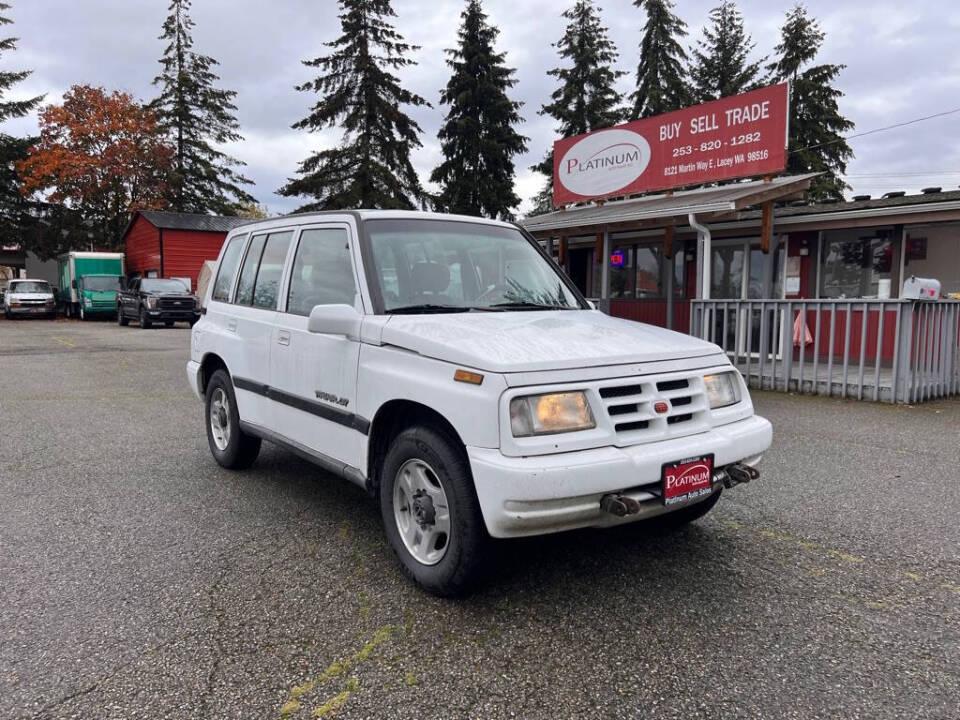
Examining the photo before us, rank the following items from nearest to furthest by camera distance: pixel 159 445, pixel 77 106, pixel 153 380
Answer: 1. pixel 159 445
2. pixel 153 380
3. pixel 77 106

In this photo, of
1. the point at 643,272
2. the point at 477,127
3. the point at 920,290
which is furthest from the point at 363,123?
the point at 920,290

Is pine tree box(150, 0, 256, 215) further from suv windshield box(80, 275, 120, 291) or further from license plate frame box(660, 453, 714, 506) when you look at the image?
license plate frame box(660, 453, 714, 506)

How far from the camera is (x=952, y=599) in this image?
3166 mm

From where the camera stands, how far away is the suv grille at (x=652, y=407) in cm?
293

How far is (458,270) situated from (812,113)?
3385 cm

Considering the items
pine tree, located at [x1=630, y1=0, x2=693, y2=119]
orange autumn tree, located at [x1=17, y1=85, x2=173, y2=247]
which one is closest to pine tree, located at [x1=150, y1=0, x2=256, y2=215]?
orange autumn tree, located at [x1=17, y1=85, x2=173, y2=247]

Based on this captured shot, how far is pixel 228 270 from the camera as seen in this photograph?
5.31 metres

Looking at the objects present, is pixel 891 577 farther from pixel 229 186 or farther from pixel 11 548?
pixel 229 186

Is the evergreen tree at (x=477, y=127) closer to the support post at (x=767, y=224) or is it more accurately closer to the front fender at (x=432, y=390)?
the support post at (x=767, y=224)

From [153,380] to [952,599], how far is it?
422 inches

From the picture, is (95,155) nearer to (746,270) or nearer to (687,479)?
(746,270)

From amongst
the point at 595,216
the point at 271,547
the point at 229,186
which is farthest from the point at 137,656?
the point at 229,186

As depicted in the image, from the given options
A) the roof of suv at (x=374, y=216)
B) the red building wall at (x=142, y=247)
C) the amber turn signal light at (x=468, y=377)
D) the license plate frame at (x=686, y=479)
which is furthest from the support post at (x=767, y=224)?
the red building wall at (x=142, y=247)

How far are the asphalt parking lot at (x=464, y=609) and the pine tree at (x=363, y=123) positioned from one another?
27963 mm
